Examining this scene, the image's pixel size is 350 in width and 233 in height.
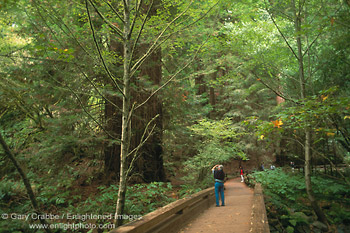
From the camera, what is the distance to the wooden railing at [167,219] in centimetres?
329

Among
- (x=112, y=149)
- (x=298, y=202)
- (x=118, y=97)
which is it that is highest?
(x=118, y=97)

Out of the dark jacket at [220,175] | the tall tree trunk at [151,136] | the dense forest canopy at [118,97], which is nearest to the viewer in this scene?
the dense forest canopy at [118,97]

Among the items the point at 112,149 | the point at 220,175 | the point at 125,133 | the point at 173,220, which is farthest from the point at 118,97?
the point at 125,133

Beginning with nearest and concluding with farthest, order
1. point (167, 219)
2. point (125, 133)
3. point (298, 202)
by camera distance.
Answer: point (125, 133)
point (167, 219)
point (298, 202)

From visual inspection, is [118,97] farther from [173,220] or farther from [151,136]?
[173,220]

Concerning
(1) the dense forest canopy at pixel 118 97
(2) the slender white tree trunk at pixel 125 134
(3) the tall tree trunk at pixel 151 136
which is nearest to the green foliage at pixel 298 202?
(1) the dense forest canopy at pixel 118 97

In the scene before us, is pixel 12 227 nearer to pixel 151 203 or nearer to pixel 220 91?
pixel 151 203

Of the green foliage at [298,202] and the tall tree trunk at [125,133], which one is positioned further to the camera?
the green foliage at [298,202]

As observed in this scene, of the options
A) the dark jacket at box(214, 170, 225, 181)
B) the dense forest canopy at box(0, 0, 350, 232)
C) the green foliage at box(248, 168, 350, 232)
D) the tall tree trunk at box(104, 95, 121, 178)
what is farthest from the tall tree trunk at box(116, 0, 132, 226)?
the green foliage at box(248, 168, 350, 232)

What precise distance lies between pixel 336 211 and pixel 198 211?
742cm

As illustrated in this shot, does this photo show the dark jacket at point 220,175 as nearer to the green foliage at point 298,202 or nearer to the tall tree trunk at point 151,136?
the tall tree trunk at point 151,136

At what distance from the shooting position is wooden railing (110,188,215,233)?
3289mm

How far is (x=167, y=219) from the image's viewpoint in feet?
15.8

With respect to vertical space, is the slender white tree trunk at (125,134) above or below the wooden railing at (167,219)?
above
